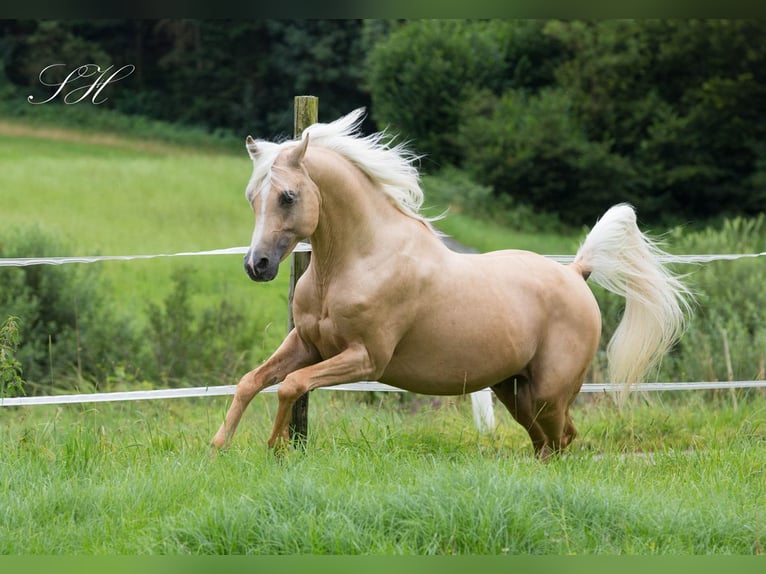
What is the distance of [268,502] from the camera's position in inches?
167

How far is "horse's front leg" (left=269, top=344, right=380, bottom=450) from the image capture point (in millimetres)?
5064

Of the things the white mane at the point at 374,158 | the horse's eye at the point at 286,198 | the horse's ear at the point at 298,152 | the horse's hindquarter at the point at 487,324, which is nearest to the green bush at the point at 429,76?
the horse's hindquarter at the point at 487,324

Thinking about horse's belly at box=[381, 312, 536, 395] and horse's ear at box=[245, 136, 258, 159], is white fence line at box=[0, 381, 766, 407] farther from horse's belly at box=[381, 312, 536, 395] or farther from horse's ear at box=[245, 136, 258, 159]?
horse's ear at box=[245, 136, 258, 159]

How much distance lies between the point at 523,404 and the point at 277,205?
6.39 ft

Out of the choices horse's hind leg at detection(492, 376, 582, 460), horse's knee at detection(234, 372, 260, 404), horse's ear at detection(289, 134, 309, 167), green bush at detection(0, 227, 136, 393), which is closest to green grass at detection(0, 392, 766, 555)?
horse's hind leg at detection(492, 376, 582, 460)

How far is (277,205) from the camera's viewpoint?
4953 mm

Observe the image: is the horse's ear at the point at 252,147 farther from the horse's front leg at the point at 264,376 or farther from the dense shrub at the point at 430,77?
the dense shrub at the point at 430,77

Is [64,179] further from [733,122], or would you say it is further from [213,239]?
[733,122]

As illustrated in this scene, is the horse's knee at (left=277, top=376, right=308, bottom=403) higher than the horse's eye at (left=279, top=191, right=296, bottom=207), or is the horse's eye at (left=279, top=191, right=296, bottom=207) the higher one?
the horse's eye at (left=279, top=191, right=296, bottom=207)

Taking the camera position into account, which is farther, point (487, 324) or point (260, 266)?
point (487, 324)

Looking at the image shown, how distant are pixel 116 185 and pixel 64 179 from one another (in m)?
1.43

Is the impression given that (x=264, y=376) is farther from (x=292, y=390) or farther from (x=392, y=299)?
(x=392, y=299)

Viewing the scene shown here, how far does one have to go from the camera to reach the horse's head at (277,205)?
4.88 meters

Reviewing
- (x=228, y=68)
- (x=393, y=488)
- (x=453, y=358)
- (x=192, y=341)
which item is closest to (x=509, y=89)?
(x=228, y=68)
